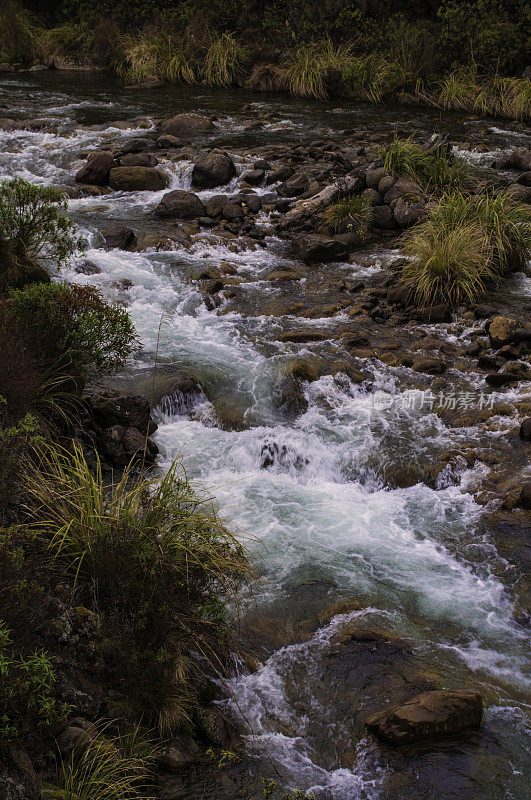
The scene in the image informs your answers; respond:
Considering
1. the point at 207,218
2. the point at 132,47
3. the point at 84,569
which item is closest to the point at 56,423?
the point at 84,569

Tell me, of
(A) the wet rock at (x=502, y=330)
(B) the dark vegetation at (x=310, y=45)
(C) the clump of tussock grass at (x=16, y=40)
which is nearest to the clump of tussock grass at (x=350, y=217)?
(A) the wet rock at (x=502, y=330)

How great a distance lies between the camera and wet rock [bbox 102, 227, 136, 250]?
1057 centimetres

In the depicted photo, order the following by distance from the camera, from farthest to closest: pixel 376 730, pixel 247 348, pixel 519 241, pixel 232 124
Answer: pixel 232 124, pixel 519 241, pixel 247 348, pixel 376 730

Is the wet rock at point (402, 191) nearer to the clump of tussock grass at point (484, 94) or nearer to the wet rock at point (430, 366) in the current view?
the wet rock at point (430, 366)

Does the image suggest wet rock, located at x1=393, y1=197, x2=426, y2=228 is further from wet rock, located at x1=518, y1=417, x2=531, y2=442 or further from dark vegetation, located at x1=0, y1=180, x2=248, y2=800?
dark vegetation, located at x1=0, y1=180, x2=248, y2=800

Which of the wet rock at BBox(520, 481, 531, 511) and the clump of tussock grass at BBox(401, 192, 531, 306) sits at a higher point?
the clump of tussock grass at BBox(401, 192, 531, 306)

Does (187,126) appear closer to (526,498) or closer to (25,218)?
(25,218)

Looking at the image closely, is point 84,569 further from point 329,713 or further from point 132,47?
point 132,47

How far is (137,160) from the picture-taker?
13492 mm

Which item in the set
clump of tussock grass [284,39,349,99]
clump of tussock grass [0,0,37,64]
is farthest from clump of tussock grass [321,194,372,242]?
clump of tussock grass [0,0,37,64]

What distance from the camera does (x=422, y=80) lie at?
1925 cm

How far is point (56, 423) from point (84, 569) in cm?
214

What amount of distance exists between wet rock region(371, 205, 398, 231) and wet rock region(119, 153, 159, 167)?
200 inches

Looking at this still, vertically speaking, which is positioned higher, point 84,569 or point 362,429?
point 84,569
